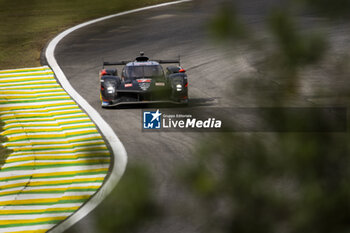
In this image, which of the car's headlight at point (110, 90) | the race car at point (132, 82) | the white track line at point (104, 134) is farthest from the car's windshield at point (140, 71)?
the white track line at point (104, 134)

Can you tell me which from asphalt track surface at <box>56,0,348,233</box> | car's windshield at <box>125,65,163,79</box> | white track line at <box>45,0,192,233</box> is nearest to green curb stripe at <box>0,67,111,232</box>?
white track line at <box>45,0,192,233</box>

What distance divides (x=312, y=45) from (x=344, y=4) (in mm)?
181

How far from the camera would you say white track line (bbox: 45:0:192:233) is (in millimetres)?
2061

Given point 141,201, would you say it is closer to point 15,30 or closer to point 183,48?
point 15,30

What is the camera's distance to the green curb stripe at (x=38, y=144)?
30.8ft

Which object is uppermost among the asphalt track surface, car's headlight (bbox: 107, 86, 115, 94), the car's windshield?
the car's windshield

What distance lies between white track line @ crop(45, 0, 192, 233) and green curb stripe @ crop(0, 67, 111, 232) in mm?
307

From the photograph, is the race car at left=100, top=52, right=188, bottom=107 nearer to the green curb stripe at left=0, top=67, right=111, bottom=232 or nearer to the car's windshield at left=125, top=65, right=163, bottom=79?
the car's windshield at left=125, top=65, right=163, bottom=79

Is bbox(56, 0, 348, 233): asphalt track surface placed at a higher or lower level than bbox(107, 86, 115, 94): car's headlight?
lower

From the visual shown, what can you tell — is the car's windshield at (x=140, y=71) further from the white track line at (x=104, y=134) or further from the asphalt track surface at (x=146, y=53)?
the white track line at (x=104, y=134)

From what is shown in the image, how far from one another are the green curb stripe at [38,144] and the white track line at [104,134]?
1.01ft

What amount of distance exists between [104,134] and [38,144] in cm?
170

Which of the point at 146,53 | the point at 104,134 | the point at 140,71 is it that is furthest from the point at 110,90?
the point at 146,53

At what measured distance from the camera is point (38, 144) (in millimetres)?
13508
